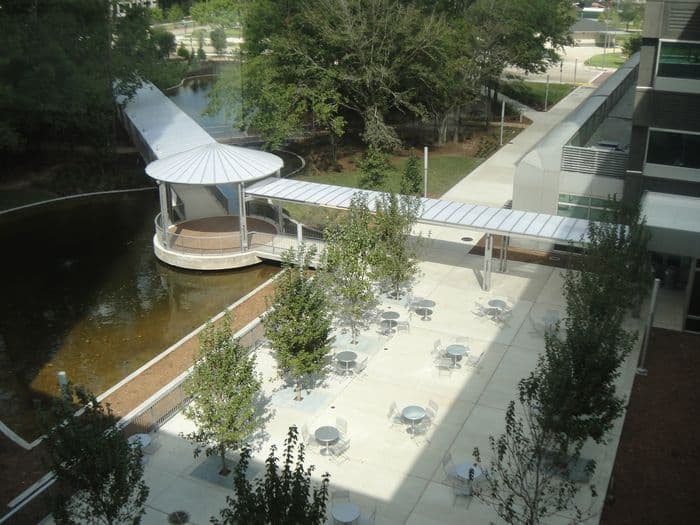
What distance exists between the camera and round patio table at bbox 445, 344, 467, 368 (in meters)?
21.5


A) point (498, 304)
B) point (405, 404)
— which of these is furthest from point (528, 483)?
point (498, 304)

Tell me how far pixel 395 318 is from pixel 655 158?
38.5 feet

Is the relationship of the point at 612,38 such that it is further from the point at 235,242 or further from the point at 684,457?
the point at 684,457

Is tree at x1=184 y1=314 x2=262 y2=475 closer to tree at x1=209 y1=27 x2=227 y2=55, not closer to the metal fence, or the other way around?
the metal fence

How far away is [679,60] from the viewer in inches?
1034

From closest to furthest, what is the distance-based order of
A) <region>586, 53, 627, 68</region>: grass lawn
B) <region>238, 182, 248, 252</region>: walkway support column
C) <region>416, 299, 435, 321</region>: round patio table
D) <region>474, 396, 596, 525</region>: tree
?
<region>474, 396, 596, 525</region>: tree < <region>416, 299, 435, 321</region>: round patio table < <region>238, 182, 248, 252</region>: walkway support column < <region>586, 53, 627, 68</region>: grass lawn

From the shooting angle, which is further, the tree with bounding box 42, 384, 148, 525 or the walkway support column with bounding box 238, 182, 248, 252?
the walkway support column with bounding box 238, 182, 248, 252

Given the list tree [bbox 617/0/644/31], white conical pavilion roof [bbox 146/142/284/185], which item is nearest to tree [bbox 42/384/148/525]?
white conical pavilion roof [bbox 146/142/284/185]

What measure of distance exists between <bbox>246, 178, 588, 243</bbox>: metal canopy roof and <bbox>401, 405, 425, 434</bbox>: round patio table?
815 centimetres

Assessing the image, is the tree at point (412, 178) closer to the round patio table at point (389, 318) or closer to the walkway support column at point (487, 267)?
the walkway support column at point (487, 267)

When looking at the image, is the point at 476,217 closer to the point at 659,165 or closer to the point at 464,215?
the point at 464,215

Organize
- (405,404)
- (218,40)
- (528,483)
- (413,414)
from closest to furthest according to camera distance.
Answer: (528,483) < (413,414) < (405,404) < (218,40)

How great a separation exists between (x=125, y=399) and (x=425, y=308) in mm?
9761

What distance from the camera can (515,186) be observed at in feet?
97.6
